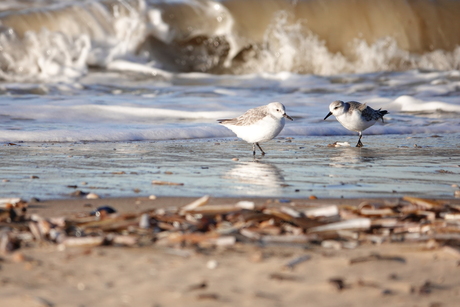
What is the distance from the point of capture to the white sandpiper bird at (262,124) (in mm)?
6207

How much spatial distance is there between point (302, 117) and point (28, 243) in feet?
23.8

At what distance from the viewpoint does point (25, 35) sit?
15531 millimetres

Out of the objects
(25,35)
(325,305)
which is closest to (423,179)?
(325,305)

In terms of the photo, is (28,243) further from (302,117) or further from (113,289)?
(302,117)

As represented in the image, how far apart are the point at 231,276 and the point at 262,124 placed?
160 inches

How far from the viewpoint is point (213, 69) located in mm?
17047

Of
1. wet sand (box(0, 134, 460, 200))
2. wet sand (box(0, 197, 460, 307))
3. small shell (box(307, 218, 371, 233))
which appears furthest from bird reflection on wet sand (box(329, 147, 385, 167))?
wet sand (box(0, 197, 460, 307))

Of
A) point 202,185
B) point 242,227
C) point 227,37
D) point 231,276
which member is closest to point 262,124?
point 202,185

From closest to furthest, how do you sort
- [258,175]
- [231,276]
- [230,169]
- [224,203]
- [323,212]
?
[231,276] < [323,212] < [224,203] < [258,175] < [230,169]

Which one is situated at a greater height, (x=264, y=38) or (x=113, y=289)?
(x=264, y=38)

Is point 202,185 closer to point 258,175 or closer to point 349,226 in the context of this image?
point 258,175

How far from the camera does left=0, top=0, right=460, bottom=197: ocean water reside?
316 inches

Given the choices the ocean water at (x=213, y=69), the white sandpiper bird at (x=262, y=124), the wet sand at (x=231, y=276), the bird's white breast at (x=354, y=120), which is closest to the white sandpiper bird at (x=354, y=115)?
the bird's white breast at (x=354, y=120)

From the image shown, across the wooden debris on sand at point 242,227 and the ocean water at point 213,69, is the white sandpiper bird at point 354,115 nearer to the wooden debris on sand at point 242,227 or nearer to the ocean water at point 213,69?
the ocean water at point 213,69
